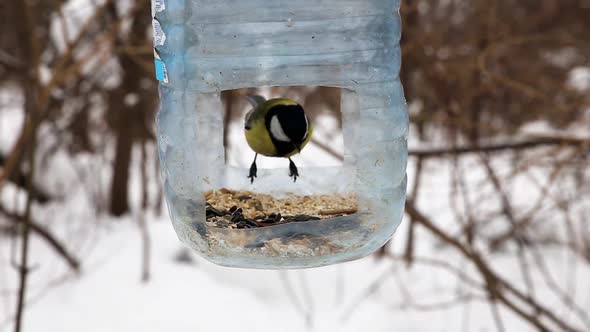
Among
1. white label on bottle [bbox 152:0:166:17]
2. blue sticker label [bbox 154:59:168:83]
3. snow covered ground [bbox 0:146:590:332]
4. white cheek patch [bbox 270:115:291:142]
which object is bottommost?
snow covered ground [bbox 0:146:590:332]

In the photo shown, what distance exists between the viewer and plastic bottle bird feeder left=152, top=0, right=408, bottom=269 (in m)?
1.33

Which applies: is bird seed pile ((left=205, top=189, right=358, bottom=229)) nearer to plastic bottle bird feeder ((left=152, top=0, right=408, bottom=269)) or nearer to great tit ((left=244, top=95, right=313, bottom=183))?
plastic bottle bird feeder ((left=152, top=0, right=408, bottom=269))

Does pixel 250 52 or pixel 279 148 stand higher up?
pixel 250 52

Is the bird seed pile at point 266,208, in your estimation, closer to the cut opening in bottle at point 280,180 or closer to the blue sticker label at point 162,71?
the cut opening in bottle at point 280,180

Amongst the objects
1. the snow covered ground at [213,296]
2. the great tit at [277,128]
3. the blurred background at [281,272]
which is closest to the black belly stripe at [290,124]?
the great tit at [277,128]

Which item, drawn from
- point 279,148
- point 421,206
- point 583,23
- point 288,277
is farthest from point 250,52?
point 583,23

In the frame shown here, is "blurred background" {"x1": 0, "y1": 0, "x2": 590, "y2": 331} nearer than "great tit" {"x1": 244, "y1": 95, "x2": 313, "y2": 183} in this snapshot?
No

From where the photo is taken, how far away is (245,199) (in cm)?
149

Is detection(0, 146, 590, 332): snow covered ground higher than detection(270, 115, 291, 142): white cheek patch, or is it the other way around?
detection(270, 115, 291, 142): white cheek patch

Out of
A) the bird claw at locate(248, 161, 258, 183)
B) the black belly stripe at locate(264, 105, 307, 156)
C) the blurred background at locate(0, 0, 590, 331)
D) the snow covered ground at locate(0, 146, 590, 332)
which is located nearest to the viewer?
the black belly stripe at locate(264, 105, 307, 156)

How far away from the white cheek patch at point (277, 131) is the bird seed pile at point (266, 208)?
171 mm

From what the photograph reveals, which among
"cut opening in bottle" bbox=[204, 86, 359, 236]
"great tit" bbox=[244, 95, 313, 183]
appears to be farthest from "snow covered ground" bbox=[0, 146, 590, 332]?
"great tit" bbox=[244, 95, 313, 183]

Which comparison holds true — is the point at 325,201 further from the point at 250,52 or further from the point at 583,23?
the point at 583,23

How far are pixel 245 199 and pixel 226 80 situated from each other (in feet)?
0.96
